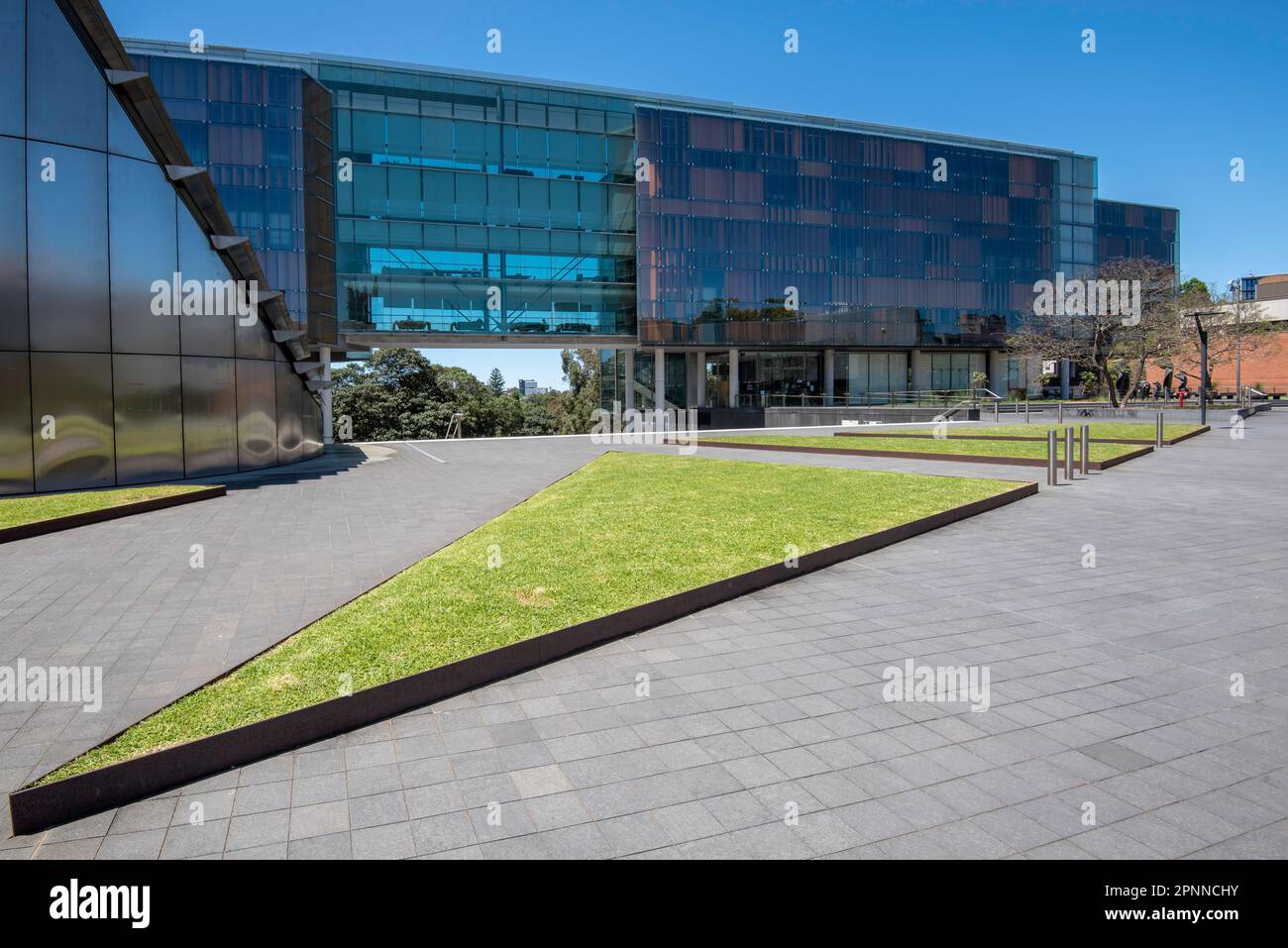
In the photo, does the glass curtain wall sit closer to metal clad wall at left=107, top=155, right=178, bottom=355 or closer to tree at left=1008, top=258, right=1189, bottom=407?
metal clad wall at left=107, top=155, right=178, bottom=355

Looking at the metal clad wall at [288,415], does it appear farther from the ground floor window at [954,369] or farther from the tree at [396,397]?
the ground floor window at [954,369]

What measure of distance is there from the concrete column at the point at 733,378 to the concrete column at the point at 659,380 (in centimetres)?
483

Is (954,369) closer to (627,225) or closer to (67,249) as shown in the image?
(627,225)

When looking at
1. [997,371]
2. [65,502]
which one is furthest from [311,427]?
[997,371]

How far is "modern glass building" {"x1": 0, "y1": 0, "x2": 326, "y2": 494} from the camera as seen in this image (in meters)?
16.4

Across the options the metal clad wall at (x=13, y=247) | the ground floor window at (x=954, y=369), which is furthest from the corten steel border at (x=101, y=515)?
the ground floor window at (x=954, y=369)

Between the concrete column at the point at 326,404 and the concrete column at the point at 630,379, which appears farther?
the concrete column at the point at 630,379

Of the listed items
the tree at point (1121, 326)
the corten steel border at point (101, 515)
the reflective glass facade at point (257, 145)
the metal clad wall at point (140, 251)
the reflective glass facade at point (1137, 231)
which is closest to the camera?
the corten steel border at point (101, 515)

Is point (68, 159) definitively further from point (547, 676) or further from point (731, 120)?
point (731, 120)

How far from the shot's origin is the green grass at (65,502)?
13.0 meters

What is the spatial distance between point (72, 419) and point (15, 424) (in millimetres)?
1033

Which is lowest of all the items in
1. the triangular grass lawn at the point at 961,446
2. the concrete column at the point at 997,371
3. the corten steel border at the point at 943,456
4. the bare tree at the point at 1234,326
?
the corten steel border at the point at 943,456
